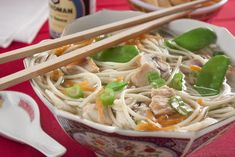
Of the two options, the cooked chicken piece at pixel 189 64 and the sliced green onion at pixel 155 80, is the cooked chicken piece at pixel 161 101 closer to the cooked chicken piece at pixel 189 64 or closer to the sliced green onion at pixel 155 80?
the sliced green onion at pixel 155 80

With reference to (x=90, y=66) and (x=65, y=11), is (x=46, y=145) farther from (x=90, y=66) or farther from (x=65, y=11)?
(x=65, y=11)

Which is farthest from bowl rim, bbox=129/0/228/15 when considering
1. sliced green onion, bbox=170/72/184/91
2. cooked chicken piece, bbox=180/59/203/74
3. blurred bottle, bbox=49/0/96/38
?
sliced green onion, bbox=170/72/184/91

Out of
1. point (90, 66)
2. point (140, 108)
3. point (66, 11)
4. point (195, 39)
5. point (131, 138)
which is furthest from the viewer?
point (66, 11)

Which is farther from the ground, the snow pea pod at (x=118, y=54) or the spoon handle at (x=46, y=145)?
the snow pea pod at (x=118, y=54)

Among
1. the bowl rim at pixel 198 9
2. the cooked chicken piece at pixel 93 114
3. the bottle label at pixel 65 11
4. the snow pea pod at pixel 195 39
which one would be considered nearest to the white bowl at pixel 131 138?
the cooked chicken piece at pixel 93 114

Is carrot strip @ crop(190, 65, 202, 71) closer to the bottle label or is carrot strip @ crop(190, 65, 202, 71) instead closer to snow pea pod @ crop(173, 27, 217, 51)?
snow pea pod @ crop(173, 27, 217, 51)

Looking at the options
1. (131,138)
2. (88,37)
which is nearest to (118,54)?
(88,37)

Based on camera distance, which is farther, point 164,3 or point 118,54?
point 164,3
